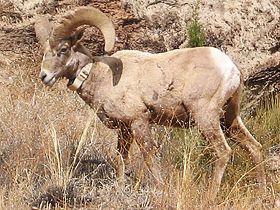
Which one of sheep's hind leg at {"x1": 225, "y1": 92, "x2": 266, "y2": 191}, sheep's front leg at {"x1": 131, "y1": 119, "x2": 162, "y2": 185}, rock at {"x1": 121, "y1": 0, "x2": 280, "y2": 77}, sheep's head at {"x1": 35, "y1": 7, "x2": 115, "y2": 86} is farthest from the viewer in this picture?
rock at {"x1": 121, "y1": 0, "x2": 280, "y2": 77}

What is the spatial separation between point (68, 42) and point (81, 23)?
23cm

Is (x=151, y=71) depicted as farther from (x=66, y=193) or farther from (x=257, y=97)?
(x=257, y=97)

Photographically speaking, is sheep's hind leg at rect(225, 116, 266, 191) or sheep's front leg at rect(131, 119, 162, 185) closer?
sheep's front leg at rect(131, 119, 162, 185)

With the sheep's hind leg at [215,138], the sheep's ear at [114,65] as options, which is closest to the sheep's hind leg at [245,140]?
the sheep's hind leg at [215,138]

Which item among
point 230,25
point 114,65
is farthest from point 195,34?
point 114,65

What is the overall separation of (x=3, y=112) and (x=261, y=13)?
11.6 ft

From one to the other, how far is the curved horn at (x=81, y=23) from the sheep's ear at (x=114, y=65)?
255mm

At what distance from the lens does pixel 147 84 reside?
6.40 metres

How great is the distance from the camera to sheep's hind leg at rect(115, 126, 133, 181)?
21.4 ft

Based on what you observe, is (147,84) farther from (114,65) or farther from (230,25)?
(230,25)

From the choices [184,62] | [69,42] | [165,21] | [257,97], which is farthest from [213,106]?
[165,21]

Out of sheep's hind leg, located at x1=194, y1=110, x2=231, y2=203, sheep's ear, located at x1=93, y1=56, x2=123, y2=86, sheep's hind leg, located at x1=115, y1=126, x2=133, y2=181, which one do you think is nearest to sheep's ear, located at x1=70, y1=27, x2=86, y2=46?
sheep's ear, located at x1=93, y1=56, x2=123, y2=86

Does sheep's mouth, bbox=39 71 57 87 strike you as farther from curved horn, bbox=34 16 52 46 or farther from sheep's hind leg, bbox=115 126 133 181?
sheep's hind leg, bbox=115 126 133 181

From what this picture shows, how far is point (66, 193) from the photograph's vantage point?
19.4 ft
